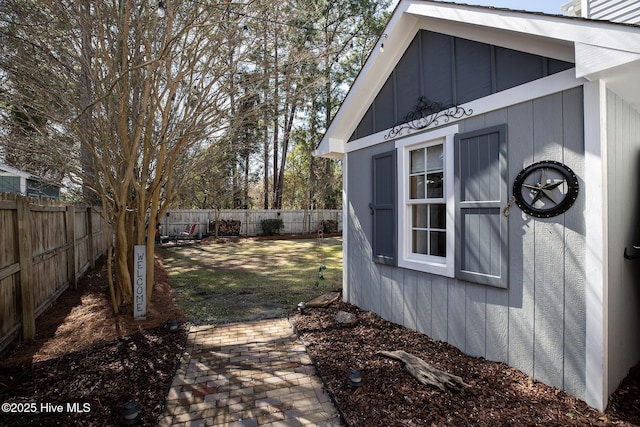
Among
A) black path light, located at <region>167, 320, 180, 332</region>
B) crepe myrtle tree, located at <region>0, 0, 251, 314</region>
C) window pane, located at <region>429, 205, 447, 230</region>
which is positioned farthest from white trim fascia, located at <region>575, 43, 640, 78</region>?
black path light, located at <region>167, 320, 180, 332</region>

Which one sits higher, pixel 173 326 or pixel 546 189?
pixel 546 189

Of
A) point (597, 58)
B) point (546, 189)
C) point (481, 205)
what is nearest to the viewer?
point (597, 58)

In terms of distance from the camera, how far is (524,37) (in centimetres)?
288

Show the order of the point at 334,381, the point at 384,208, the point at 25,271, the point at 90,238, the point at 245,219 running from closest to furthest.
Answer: the point at 334,381 < the point at 25,271 < the point at 384,208 < the point at 90,238 < the point at 245,219

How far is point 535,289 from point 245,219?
1725 cm

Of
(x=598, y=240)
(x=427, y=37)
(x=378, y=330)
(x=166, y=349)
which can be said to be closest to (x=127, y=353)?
(x=166, y=349)

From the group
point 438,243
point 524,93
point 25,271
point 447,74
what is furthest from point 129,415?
point 447,74

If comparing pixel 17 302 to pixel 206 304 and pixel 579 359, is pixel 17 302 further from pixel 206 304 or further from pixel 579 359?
pixel 579 359

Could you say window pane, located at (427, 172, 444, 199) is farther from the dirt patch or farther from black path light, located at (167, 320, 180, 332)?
black path light, located at (167, 320, 180, 332)

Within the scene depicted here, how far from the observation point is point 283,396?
2.79 m

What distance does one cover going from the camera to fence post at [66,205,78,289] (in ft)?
19.5

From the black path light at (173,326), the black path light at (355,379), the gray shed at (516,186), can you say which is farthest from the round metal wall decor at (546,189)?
the black path light at (173,326)

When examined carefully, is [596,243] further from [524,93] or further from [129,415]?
[129,415]

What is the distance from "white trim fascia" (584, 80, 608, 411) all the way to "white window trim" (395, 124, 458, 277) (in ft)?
3.92
